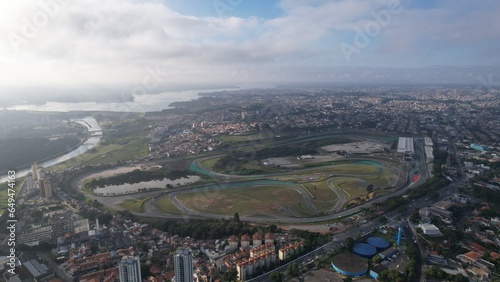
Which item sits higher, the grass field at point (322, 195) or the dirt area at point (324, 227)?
the grass field at point (322, 195)

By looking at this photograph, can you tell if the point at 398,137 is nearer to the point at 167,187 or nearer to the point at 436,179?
the point at 436,179

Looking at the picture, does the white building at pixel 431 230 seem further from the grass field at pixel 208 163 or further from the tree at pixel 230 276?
the grass field at pixel 208 163

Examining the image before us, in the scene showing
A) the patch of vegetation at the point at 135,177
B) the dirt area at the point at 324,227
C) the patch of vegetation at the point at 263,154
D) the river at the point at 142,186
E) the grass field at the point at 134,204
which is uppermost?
the patch of vegetation at the point at 263,154

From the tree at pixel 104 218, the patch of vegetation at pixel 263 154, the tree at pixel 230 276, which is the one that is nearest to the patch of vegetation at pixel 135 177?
the patch of vegetation at pixel 263 154

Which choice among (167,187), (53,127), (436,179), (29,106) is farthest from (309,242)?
(29,106)

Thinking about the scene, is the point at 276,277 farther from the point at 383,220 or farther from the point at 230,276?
the point at 383,220

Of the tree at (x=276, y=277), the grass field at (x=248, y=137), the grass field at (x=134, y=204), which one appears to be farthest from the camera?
the grass field at (x=248, y=137)

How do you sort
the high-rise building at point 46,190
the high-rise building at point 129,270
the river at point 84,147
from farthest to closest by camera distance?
the river at point 84,147 < the high-rise building at point 46,190 < the high-rise building at point 129,270
